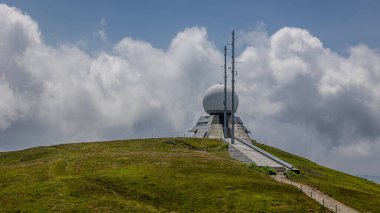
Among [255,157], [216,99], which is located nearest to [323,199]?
[255,157]

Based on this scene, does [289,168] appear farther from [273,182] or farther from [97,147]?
[97,147]

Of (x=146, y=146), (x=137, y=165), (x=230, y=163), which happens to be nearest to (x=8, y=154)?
(x=146, y=146)

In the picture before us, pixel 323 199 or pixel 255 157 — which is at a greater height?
pixel 255 157

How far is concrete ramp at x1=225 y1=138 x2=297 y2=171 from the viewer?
7994cm

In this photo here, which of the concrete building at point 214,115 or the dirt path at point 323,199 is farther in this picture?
the concrete building at point 214,115

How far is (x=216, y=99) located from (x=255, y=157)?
181 ft

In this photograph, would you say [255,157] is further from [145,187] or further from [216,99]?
[216,99]

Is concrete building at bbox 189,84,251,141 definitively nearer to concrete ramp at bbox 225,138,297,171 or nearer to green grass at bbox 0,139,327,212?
concrete ramp at bbox 225,138,297,171

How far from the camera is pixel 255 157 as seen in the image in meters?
87.1

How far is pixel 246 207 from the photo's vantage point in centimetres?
5016

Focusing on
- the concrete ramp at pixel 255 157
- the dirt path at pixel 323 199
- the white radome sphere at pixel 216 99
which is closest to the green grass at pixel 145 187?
the dirt path at pixel 323 199

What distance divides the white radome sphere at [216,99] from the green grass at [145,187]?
6183 centimetres

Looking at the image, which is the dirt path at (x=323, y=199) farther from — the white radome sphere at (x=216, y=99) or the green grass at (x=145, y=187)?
the white radome sphere at (x=216, y=99)

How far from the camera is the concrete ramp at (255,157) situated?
79.9 metres
